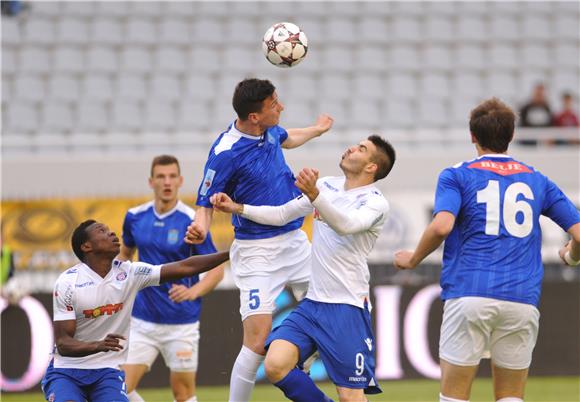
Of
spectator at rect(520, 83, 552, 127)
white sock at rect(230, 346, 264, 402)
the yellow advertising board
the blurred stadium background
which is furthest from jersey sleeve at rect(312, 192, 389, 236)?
spectator at rect(520, 83, 552, 127)

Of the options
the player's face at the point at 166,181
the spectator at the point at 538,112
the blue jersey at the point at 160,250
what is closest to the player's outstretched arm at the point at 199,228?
the blue jersey at the point at 160,250

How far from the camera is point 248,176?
7.46 m

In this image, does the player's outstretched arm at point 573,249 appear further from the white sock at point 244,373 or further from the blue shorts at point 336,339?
the white sock at point 244,373

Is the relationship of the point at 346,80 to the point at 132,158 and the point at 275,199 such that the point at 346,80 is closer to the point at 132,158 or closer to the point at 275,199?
the point at 132,158

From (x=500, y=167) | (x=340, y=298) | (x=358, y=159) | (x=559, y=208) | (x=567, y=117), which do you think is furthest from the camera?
(x=567, y=117)

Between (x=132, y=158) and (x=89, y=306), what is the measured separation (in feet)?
29.1

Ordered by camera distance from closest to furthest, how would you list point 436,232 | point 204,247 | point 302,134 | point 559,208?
1. point 436,232
2. point 559,208
3. point 302,134
4. point 204,247

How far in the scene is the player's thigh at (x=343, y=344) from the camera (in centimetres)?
694

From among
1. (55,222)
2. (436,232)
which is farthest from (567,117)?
(436,232)

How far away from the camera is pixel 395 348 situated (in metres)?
12.9

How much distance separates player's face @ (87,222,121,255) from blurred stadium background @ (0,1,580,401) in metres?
6.50

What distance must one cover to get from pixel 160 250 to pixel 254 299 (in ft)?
5.97

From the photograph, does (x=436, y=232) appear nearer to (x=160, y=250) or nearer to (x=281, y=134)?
(x=281, y=134)

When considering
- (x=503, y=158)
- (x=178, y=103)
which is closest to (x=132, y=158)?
(x=178, y=103)
